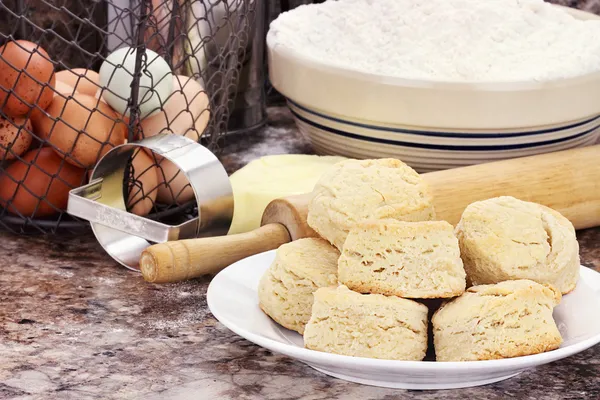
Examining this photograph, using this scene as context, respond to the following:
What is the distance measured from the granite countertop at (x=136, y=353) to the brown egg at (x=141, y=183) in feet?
0.22

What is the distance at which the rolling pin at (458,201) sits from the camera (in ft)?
2.51

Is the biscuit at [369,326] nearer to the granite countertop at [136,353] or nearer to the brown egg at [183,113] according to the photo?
the granite countertop at [136,353]

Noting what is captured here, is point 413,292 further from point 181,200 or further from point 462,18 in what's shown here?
point 462,18

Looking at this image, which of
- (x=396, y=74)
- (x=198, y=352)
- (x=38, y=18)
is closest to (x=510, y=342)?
(x=198, y=352)

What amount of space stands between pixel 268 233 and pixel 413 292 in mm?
251

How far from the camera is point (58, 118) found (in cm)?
86

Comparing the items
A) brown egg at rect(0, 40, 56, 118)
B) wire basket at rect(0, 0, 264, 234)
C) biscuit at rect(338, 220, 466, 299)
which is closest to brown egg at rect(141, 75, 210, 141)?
wire basket at rect(0, 0, 264, 234)

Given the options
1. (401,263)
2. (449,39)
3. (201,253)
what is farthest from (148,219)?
(449,39)

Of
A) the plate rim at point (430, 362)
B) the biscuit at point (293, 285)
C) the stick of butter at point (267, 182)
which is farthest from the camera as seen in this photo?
the stick of butter at point (267, 182)

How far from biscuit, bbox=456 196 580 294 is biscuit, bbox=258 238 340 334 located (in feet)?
0.35

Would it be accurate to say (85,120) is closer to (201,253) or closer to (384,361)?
(201,253)

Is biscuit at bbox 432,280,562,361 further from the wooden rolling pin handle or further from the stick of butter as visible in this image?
the stick of butter

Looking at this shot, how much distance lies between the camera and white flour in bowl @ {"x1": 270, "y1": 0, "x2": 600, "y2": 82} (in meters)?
1.01

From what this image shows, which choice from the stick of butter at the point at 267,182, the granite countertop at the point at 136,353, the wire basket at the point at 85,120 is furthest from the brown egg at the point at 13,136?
the stick of butter at the point at 267,182
